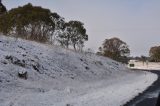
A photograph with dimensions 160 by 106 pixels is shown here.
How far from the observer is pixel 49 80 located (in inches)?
993

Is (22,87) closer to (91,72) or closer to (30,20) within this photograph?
(91,72)

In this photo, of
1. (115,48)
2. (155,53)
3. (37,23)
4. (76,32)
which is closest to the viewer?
(37,23)

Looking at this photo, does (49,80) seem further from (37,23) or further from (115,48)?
(115,48)

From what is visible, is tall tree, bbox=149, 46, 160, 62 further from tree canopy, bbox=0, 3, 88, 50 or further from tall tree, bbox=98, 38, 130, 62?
tree canopy, bbox=0, 3, 88, 50

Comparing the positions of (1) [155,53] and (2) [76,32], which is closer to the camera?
(2) [76,32]

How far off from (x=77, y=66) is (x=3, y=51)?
11.1 metres

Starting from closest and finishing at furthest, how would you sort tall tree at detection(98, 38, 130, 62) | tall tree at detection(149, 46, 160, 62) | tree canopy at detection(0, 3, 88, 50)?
tree canopy at detection(0, 3, 88, 50) → tall tree at detection(98, 38, 130, 62) → tall tree at detection(149, 46, 160, 62)

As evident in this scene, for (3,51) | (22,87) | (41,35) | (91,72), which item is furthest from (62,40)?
(22,87)

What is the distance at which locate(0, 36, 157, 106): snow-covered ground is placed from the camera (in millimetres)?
17578

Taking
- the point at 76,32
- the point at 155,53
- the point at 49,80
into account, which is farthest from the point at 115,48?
the point at 49,80

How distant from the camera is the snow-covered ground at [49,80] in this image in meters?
17.6

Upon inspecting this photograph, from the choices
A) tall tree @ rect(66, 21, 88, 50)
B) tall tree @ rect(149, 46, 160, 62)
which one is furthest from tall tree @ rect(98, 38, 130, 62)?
tall tree @ rect(66, 21, 88, 50)

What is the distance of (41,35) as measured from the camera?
45438 mm

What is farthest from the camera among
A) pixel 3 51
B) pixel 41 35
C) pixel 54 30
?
pixel 54 30
